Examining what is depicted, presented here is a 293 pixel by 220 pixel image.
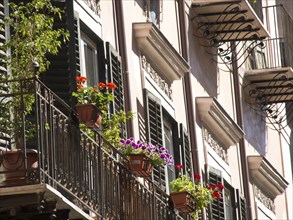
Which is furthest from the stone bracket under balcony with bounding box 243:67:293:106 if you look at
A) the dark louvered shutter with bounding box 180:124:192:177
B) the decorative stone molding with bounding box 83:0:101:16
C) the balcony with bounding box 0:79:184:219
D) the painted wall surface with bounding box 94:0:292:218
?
the balcony with bounding box 0:79:184:219

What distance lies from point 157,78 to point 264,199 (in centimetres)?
854

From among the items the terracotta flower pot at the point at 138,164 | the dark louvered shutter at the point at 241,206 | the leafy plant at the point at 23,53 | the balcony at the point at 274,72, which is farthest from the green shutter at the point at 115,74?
the balcony at the point at 274,72

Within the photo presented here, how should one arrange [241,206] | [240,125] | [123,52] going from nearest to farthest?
[123,52] < [241,206] < [240,125]

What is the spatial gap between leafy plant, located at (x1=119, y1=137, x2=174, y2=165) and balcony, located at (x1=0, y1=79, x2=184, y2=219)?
0.95ft

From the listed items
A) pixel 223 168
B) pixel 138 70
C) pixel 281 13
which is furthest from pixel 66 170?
pixel 281 13

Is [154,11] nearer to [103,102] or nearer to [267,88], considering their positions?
[103,102]

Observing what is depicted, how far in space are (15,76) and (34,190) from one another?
219 centimetres

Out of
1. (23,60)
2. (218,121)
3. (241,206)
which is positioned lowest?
(23,60)

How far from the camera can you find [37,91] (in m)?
15.0

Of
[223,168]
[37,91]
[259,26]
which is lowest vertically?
[37,91]

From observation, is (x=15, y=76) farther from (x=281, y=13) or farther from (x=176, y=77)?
(x=281, y=13)

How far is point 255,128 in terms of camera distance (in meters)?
32.0

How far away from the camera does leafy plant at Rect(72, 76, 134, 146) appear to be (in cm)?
1753

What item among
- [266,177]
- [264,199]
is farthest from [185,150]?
[264,199]
